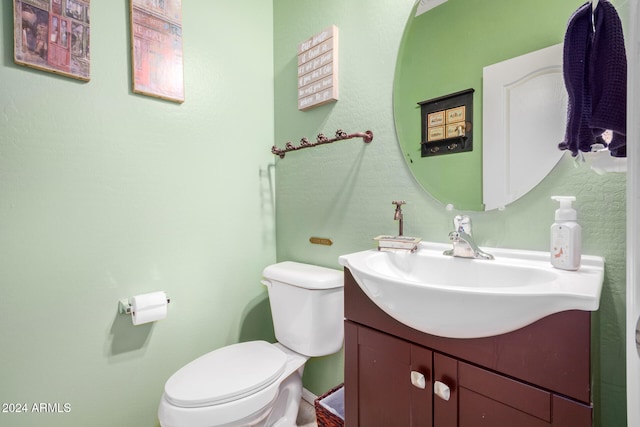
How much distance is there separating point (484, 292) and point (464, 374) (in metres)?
0.24

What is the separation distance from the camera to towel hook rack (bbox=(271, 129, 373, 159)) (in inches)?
52.4

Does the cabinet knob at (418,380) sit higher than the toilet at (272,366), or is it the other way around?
the cabinet knob at (418,380)

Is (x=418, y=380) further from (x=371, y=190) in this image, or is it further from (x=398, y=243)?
(x=371, y=190)

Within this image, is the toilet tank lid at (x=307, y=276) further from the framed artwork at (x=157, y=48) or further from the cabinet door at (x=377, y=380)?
the framed artwork at (x=157, y=48)

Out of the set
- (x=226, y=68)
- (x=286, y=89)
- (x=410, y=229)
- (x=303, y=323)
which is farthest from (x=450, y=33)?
(x=303, y=323)

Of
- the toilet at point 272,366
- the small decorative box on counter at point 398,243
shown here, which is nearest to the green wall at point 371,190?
the small decorative box on counter at point 398,243

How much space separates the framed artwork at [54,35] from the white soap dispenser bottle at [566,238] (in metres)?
1.69

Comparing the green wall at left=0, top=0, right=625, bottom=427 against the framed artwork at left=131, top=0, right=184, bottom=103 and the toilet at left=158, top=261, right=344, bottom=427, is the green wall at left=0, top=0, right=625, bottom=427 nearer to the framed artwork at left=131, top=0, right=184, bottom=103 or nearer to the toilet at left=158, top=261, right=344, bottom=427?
the framed artwork at left=131, top=0, right=184, bottom=103

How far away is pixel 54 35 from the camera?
3.73 ft

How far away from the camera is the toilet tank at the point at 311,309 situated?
4.30ft

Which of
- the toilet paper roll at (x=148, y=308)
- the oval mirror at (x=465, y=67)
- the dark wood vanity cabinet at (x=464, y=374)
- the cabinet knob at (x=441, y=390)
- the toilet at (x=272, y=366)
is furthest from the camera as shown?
the toilet paper roll at (x=148, y=308)

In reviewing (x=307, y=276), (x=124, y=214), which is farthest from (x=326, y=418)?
(x=124, y=214)

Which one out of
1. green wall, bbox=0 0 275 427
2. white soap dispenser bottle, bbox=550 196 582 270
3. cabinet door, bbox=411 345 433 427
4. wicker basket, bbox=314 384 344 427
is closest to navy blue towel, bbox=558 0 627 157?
white soap dispenser bottle, bbox=550 196 582 270

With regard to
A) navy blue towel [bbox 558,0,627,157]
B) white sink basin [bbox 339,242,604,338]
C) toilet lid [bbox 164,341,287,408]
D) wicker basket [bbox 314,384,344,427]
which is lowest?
wicker basket [bbox 314,384,344,427]
